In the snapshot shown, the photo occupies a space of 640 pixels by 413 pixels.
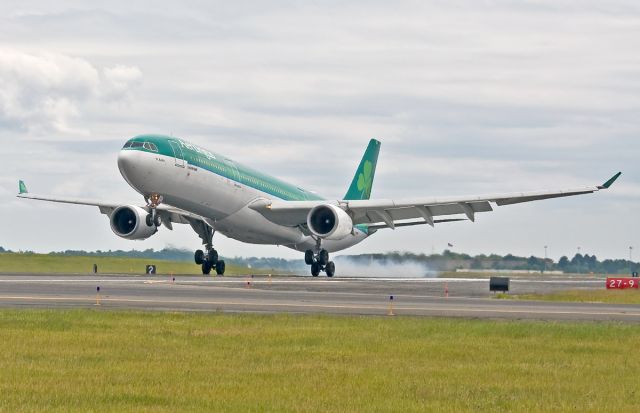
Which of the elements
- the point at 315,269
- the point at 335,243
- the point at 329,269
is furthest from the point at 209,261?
the point at 335,243

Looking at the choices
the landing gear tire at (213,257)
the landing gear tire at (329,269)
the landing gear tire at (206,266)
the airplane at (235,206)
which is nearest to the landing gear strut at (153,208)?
the airplane at (235,206)

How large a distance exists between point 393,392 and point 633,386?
3912 millimetres

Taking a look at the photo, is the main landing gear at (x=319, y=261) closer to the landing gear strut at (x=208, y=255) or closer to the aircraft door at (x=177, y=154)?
the landing gear strut at (x=208, y=255)

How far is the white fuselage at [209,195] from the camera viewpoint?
189 feet

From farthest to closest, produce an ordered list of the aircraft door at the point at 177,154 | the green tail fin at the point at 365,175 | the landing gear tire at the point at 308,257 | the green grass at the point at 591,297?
the green tail fin at the point at 365,175
the landing gear tire at the point at 308,257
the aircraft door at the point at 177,154
the green grass at the point at 591,297

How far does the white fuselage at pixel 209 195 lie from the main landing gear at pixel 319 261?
1.13m

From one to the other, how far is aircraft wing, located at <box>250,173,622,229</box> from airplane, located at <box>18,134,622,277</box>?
6cm

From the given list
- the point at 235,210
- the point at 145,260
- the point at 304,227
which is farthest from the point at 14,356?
the point at 145,260

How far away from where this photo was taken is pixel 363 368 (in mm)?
18156

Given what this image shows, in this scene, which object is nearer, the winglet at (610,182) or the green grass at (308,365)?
the green grass at (308,365)

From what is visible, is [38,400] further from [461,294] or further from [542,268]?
[542,268]

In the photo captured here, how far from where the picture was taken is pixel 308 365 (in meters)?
18.4

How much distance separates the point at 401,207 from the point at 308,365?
168 ft

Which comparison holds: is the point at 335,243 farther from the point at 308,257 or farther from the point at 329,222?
the point at 329,222
